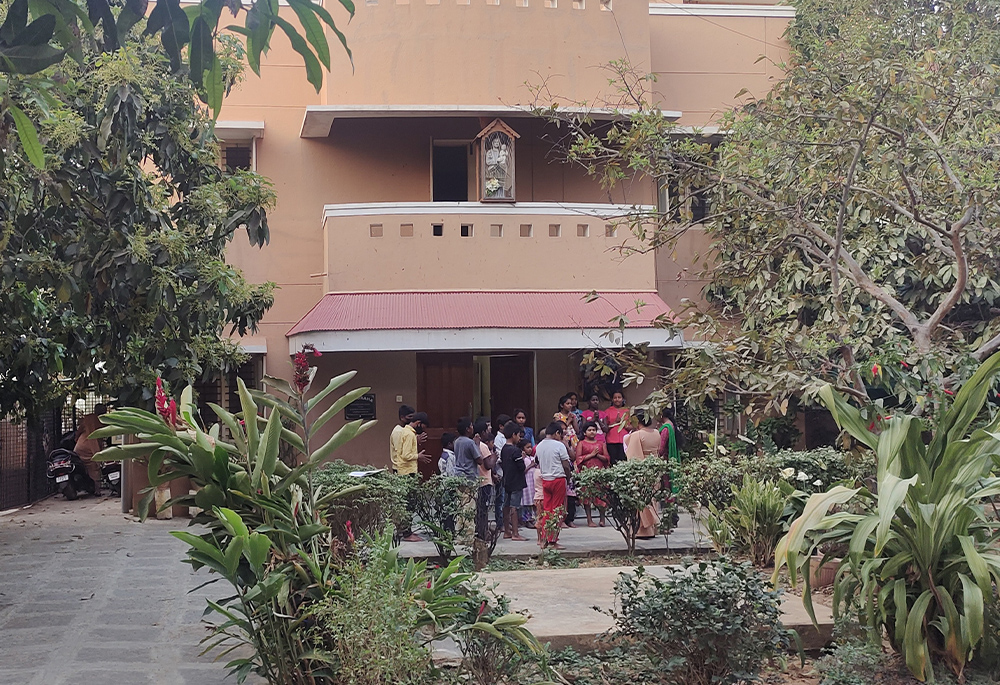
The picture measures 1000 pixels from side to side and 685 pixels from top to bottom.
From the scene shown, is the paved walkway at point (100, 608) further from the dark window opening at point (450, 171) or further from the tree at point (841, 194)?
the dark window opening at point (450, 171)

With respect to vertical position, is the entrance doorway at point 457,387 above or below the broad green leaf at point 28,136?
below

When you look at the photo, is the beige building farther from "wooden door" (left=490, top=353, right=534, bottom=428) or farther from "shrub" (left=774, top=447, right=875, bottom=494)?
"shrub" (left=774, top=447, right=875, bottom=494)

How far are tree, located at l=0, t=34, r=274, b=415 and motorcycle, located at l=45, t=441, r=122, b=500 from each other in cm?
714

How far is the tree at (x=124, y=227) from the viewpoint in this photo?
818 centimetres

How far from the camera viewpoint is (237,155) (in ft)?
56.5

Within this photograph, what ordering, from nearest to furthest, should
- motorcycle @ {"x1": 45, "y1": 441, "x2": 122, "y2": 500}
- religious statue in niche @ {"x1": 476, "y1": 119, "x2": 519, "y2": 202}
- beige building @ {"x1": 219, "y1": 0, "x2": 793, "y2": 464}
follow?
beige building @ {"x1": 219, "y1": 0, "x2": 793, "y2": 464}, religious statue in niche @ {"x1": 476, "y1": 119, "x2": 519, "y2": 202}, motorcycle @ {"x1": 45, "y1": 441, "x2": 122, "y2": 500}

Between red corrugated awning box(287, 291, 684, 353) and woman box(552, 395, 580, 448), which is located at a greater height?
red corrugated awning box(287, 291, 684, 353)

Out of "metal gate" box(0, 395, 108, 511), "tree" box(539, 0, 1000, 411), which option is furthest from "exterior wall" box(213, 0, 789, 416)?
"tree" box(539, 0, 1000, 411)

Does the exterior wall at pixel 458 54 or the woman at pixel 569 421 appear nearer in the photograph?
the woman at pixel 569 421

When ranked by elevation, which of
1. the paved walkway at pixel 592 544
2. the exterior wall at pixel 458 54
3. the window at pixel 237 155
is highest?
the exterior wall at pixel 458 54

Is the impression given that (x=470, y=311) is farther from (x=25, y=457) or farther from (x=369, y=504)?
(x=25, y=457)

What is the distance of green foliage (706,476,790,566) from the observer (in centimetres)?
932

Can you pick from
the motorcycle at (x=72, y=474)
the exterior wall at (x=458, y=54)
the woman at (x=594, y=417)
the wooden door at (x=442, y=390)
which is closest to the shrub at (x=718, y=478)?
the woman at (x=594, y=417)

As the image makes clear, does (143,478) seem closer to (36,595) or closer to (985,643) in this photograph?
(36,595)
